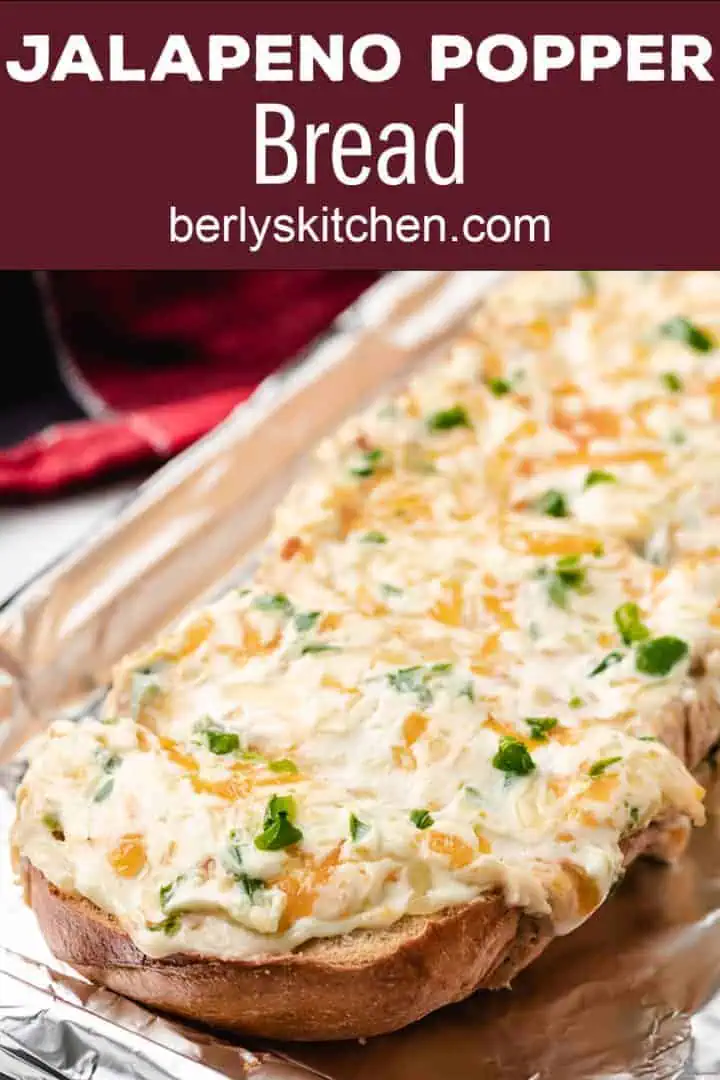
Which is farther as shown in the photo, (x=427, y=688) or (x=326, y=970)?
(x=427, y=688)

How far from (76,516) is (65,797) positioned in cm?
211

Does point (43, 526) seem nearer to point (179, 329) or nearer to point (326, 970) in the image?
point (179, 329)

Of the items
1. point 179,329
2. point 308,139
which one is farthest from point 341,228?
point 179,329

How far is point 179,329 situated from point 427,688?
277cm

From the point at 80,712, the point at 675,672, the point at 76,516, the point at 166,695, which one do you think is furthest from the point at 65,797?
the point at 76,516

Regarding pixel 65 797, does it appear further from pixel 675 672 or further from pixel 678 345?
pixel 678 345

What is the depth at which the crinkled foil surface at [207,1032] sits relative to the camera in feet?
A: 10.6

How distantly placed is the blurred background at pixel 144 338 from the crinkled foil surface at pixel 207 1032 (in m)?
0.89

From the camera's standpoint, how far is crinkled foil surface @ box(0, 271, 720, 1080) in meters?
3.23

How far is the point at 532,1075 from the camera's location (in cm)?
327

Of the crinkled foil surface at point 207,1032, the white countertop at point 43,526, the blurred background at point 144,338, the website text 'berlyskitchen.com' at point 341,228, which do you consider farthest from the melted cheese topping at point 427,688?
the blurred background at point 144,338

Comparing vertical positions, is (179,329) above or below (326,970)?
above

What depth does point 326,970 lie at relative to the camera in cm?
311

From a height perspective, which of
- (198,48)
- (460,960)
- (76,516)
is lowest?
(460,960)
